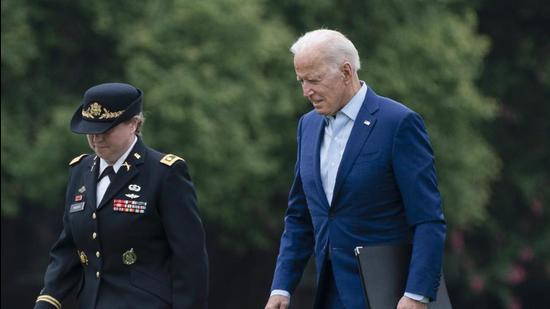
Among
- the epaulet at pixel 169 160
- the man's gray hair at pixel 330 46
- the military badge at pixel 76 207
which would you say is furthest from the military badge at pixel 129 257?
the man's gray hair at pixel 330 46

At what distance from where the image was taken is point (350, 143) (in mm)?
6410

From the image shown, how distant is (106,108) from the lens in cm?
667

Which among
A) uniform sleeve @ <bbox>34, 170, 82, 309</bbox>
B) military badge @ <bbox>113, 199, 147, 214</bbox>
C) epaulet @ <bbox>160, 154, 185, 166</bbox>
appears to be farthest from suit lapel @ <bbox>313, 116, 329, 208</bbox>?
uniform sleeve @ <bbox>34, 170, 82, 309</bbox>

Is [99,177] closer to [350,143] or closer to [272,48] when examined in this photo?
[350,143]

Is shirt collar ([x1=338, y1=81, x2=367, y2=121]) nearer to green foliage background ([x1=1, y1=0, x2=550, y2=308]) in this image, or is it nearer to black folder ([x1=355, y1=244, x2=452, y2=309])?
black folder ([x1=355, y1=244, x2=452, y2=309])

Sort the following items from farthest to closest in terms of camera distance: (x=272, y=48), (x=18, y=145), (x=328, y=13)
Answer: (x=328, y=13) → (x=272, y=48) → (x=18, y=145)

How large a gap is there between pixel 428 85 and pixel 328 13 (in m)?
1.73

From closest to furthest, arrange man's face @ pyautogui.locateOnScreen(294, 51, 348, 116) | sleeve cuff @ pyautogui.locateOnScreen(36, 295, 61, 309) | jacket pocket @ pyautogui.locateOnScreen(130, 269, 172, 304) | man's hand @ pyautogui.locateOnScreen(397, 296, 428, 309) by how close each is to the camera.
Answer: man's hand @ pyautogui.locateOnScreen(397, 296, 428, 309)
man's face @ pyautogui.locateOnScreen(294, 51, 348, 116)
jacket pocket @ pyautogui.locateOnScreen(130, 269, 172, 304)
sleeve cuff @ pyautogui.locateOnScreen(36, 295, 61, 309)

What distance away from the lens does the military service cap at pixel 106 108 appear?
6.64 meters

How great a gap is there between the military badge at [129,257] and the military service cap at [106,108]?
21.8 inches

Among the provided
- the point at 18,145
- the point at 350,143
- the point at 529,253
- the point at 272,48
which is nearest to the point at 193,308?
the point at 350,143

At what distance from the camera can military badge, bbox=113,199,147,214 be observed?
21.9 ft

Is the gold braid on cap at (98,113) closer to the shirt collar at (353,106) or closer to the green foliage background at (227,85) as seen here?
the shirt collar at (353,106)

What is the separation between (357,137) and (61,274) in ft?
5.07
